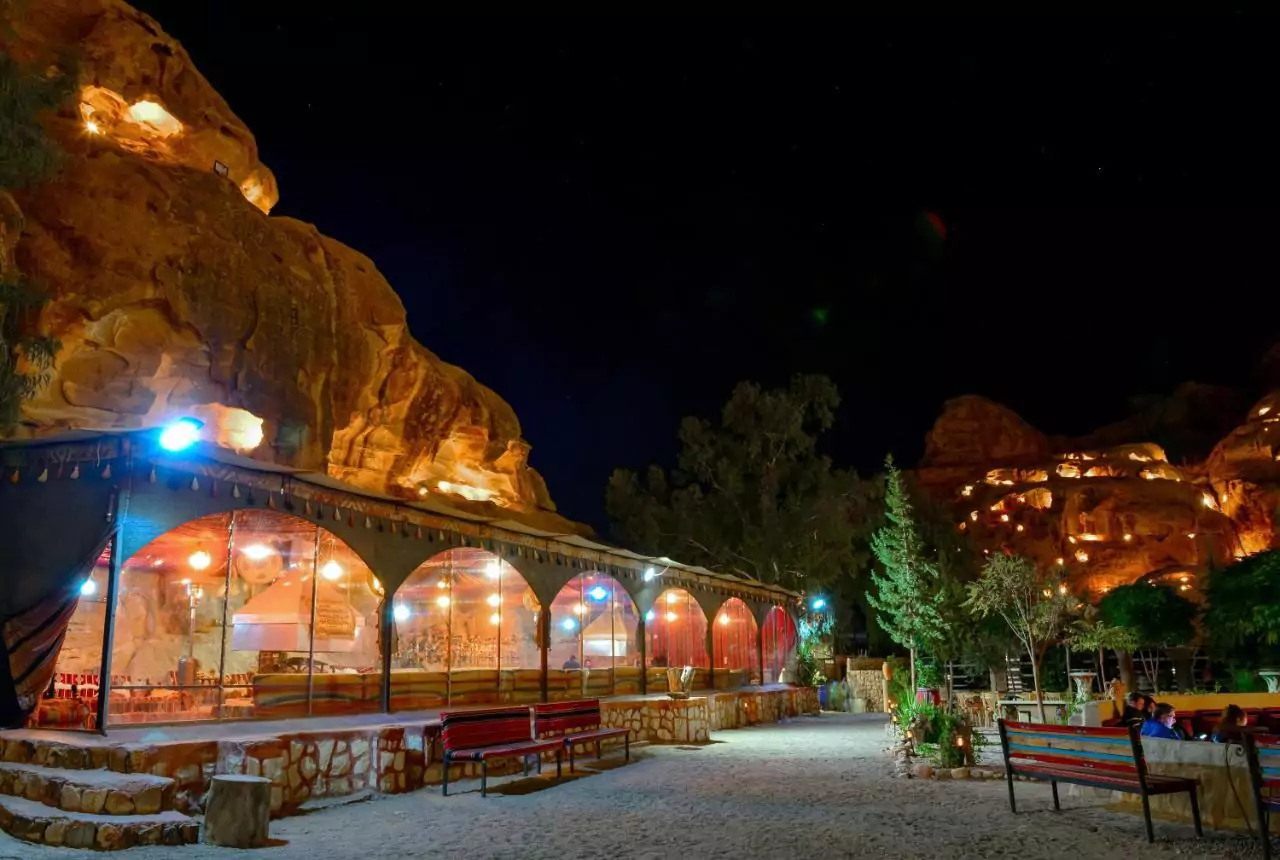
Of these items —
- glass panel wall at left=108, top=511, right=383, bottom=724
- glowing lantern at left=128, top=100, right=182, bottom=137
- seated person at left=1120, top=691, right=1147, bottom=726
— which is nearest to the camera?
seated person at left=1120, top=691, right=1147, bottom=726

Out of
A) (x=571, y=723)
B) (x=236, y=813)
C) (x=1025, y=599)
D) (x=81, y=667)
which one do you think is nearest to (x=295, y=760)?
(x=236, y=813)

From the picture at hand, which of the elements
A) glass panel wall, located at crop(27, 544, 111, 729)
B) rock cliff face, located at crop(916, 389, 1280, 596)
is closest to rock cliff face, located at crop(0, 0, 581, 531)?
glass panel wall, located at crop(27, 544, 111, 729)

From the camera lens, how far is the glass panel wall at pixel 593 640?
15.4 meters

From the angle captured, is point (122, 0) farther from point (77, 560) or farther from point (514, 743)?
point (514, 743)

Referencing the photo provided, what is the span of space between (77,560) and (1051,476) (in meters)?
61.7

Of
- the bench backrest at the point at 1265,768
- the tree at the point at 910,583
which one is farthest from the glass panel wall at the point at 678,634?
the bench backrest at the point at 1265,768

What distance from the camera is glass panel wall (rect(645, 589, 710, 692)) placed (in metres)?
20.2

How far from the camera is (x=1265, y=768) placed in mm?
5934

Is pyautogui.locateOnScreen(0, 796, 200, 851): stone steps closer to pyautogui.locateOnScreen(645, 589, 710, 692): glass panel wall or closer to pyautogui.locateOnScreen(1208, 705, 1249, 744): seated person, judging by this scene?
pyautogui.locateOnScreen(1208, 705, 1249, 744): seated person

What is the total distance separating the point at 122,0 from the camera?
21.6 m

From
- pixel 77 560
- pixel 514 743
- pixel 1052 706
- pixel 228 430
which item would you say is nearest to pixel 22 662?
pixel 77 560

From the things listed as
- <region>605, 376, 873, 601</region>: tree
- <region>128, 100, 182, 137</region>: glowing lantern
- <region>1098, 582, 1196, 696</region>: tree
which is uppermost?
<region>128, 100, 182, 137</region>: glowing lantern

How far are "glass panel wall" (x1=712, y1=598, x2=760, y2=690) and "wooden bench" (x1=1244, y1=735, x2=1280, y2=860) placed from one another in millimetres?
15491

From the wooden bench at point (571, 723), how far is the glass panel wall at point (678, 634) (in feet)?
25.1
